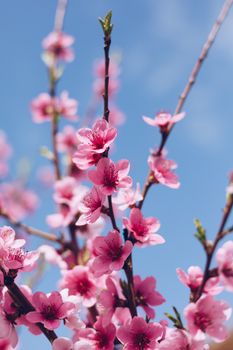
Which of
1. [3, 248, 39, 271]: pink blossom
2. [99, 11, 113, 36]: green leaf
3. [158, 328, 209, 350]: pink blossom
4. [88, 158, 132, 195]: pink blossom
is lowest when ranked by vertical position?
[158, 328, 209, 350]: pink blossom

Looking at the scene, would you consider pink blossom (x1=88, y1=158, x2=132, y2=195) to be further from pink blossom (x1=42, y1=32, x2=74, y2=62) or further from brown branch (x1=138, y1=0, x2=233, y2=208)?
pink blossom (x1=42, y1=32, x2=74, y2=62)

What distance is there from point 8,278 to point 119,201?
0.44 m

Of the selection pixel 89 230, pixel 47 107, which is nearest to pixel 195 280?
pixel 89 230

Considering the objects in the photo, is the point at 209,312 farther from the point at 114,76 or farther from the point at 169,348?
the point at 114,76

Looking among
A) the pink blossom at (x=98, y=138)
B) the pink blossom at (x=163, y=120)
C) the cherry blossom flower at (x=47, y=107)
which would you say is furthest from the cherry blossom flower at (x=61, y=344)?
the cherry blossom flower at (x=47, y=107)

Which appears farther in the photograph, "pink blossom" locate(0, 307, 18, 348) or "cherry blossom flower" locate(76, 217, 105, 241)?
"cherry blossom flower" locate(76, 217, 105, 241)

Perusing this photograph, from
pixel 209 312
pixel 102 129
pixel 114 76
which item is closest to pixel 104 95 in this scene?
pixel 102 129

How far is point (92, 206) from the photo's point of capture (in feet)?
4.79

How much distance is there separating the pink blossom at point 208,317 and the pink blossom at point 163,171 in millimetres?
444

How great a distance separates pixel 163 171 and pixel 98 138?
379 mm

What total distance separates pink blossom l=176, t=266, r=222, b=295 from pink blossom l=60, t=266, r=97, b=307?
0.36 meters

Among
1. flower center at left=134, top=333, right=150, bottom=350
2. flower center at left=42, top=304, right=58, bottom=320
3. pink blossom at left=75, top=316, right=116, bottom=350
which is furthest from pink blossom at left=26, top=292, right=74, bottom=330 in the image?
flower center at left=134, top=333, right=150, bottom=350

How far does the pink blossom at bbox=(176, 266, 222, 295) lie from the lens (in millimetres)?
1465

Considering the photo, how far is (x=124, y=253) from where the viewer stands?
1.39 meters
